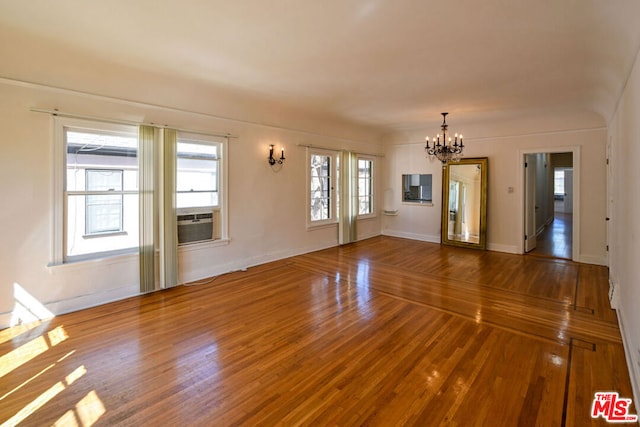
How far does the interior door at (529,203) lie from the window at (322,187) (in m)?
3.98

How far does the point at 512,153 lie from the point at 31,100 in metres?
7.77

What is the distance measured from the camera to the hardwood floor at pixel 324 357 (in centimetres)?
207

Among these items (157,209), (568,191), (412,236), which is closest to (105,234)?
(157,209)

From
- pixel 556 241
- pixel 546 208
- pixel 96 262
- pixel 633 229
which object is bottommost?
pixel 556 241

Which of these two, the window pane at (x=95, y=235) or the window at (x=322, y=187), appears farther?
the window at (x=322, y=187)

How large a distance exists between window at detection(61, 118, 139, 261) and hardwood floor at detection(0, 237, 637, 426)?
0.82 m

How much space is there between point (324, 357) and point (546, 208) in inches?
409

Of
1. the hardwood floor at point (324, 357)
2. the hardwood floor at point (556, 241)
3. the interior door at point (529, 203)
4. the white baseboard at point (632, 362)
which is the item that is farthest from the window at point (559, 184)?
the white baseboard at point (632, 362)

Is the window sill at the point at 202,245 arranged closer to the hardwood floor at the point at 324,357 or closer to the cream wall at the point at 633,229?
the hardwood floor at the point at 324,357

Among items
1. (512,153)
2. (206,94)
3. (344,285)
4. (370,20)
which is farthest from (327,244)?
(370,20)

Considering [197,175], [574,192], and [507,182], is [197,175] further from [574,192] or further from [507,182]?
[574,192]

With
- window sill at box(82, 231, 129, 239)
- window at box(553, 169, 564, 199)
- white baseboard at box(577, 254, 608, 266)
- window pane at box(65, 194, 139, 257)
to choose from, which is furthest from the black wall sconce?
window at box(553, 169, 564, 199)

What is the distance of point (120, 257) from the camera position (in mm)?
4070

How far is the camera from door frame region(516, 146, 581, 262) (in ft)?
19.3
